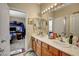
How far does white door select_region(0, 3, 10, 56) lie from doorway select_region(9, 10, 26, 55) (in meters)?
0.06

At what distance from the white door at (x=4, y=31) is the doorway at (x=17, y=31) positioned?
0.06m

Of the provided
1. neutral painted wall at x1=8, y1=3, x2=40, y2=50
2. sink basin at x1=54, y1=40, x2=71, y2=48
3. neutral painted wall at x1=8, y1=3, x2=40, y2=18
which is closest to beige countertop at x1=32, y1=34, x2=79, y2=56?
sink basin at x1=54, y1=40, x2=71, y2=48

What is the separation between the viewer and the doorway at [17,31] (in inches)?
67.2

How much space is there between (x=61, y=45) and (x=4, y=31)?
864mm

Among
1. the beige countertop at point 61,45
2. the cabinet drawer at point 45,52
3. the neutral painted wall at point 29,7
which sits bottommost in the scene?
the cabinet drawer at point 45,52

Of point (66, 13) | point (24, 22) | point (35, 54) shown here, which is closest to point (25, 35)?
point (24, 22)

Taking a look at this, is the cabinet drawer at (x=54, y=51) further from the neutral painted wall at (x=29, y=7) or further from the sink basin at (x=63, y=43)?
the neutral painted wall at (x=29, y=7)

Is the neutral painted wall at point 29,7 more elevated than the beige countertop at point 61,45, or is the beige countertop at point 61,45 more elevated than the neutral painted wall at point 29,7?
the neutral painted wall at point 29,7

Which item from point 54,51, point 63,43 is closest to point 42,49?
point 54,51

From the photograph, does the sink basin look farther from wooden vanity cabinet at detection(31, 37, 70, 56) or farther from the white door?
the white door

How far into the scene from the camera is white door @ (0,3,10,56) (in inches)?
67.8

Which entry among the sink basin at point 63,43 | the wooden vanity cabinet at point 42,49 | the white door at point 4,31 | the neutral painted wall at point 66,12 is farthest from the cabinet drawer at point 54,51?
the white door at point 4,31

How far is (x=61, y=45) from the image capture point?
167cm

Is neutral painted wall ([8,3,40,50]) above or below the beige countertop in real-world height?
above
